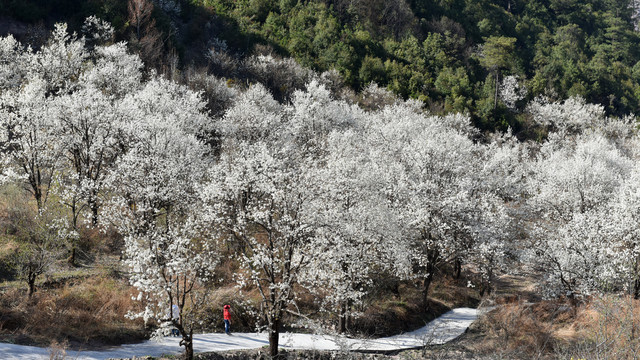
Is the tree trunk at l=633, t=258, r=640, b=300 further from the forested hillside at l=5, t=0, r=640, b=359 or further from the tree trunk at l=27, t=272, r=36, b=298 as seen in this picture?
the tree trunk at l=27, t=272, r=36, b=298

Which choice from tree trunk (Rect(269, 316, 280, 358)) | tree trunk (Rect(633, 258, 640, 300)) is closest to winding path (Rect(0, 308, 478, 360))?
tree trunk (Rect(269, 316, 280, 358))

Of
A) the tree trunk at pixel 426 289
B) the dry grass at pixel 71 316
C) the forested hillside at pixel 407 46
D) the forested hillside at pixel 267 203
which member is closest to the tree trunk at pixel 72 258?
the forested hillside at pixel 267 203

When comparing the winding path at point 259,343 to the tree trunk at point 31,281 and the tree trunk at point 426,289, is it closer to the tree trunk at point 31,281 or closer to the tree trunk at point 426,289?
the tree trunk at point 426,289

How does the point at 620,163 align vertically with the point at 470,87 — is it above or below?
below

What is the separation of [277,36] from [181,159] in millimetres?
61141

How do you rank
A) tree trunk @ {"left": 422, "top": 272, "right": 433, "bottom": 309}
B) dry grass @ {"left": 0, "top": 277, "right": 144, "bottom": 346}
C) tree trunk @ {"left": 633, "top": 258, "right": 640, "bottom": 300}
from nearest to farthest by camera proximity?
1. dry grass @ {"left": 0, "top": 277, "right": 144, "bottom": 346}
2. tree trunk @ {"left": 633, "top": 258, "right": 640, "bottom": 300}
3. tree trunk @ {"left": 422, "top": 272, "right": 433, "bottom": 309}

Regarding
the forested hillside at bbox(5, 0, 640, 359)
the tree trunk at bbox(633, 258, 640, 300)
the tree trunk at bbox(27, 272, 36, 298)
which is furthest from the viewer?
the tree trunk at bbox(633, 258, 640, 300)

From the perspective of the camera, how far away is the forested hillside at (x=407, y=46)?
197 ft

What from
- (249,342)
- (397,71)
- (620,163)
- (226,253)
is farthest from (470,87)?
(249,342)

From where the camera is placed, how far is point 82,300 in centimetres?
1933

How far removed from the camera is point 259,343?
64.6 ft

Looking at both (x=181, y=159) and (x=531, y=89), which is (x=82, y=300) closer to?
(x=181, y=159)

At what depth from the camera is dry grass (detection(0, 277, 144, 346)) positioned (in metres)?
16.4

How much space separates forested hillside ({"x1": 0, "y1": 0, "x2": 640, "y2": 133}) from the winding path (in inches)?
1648
